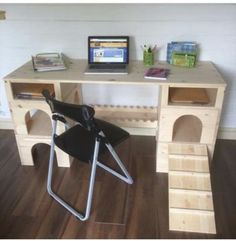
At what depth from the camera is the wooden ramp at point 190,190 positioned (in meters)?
1.49

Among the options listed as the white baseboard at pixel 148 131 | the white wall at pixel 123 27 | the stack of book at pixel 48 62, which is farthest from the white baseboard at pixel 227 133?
the stack of book at pixel 48 62

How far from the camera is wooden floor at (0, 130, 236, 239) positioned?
4.88 feet

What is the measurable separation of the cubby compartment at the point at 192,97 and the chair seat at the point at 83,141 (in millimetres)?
412

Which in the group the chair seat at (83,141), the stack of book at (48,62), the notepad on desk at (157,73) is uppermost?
the stack of book at (48,62)

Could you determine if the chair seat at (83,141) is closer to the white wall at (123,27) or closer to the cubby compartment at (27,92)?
the cubby compartment at (27,92)

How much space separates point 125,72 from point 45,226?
3.53ft

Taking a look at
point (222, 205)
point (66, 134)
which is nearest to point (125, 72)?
point (66, 134)

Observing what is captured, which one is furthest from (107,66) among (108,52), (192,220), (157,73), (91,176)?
(192,220)

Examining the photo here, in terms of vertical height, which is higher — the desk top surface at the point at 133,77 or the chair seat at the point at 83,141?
the desk top surface at the point at 133,77

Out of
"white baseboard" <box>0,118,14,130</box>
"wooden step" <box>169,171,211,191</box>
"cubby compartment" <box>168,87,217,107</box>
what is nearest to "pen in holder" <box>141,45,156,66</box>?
"cubby compartment" <box>168,87,217,107</box>

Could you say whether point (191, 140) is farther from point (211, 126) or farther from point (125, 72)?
point (125, 72)

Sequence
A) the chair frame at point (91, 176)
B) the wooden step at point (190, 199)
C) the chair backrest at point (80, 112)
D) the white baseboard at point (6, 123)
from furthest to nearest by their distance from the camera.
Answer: the white baseboard at point (6, 123), the wooden step at point (190, 199), the chair frame at point (91, 176), the chair backrest at point (80, 112)

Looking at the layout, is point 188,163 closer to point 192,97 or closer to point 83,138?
point 192,97

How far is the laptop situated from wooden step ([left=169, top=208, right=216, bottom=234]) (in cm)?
101
